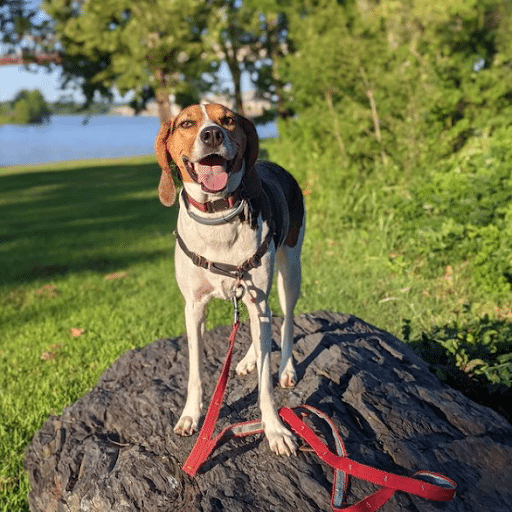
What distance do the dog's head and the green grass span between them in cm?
A: 215

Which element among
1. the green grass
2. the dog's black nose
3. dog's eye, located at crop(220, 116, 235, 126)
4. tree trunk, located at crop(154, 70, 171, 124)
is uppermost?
tree trunk, located at crop(154, 70, 171, 124)

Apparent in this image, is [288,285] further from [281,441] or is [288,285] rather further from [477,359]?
[477,359]

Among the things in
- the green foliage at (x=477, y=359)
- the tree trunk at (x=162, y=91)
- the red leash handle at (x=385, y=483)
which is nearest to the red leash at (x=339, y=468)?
the red leash handle at (x=385, y=483)

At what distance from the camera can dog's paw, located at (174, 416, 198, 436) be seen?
10.2 ft

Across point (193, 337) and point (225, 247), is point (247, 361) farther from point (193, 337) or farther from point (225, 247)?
point (225, 247)

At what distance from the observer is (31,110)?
87500 mm

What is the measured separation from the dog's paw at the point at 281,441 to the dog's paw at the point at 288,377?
55 cm

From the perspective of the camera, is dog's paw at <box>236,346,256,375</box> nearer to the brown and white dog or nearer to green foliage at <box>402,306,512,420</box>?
the brown and white dog

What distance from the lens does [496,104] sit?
27.1ft

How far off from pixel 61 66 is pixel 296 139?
17408 mm

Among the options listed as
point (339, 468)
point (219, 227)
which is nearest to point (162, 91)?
point (219, 227)

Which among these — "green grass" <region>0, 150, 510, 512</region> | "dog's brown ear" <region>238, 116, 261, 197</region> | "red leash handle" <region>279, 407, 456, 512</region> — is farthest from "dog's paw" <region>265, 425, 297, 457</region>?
"green grass" <region>0, 150, 510, 512</region>

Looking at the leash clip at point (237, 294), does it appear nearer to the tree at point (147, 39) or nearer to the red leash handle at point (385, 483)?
the red leash handle at point (385, 483)

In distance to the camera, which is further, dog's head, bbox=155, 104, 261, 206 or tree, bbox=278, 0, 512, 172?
tree, bbox=278, 0, 512, 172
